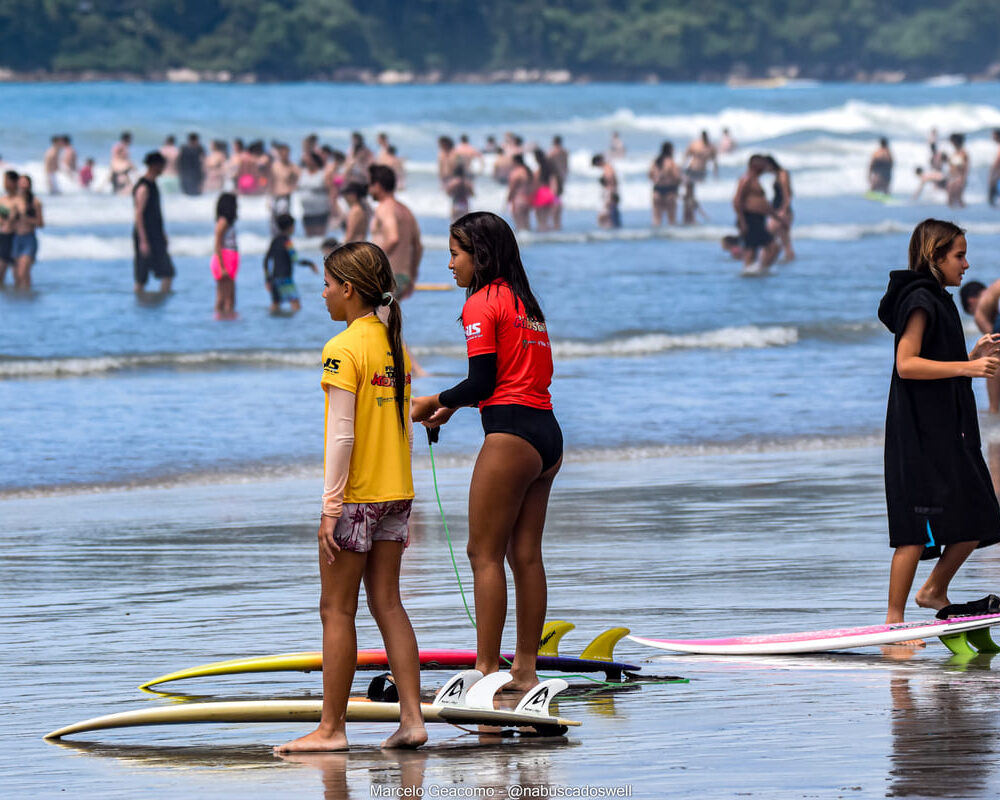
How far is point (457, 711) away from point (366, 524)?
2.04 ft

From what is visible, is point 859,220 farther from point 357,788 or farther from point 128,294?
point 357,788

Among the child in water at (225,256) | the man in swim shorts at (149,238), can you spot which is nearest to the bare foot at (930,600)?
the child in water at (225,256)

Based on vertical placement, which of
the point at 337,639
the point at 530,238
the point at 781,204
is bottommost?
the point at 337,639

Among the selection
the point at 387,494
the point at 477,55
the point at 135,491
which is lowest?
the point at 135,491

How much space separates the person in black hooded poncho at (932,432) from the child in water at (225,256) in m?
15.4

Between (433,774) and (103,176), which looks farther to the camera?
(103,176)

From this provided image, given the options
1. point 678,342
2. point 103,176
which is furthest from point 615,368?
point 103,176

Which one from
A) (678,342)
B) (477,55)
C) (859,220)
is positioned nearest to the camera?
(678,342)

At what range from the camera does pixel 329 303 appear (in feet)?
17.3

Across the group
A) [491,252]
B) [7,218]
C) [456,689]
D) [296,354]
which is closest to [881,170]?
[7,218]

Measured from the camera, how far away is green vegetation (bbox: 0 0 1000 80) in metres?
116

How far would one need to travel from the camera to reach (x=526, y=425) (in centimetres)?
575

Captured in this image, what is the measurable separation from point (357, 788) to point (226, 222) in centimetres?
1843

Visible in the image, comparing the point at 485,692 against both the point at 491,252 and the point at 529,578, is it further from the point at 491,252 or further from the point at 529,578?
the point at 491,252
